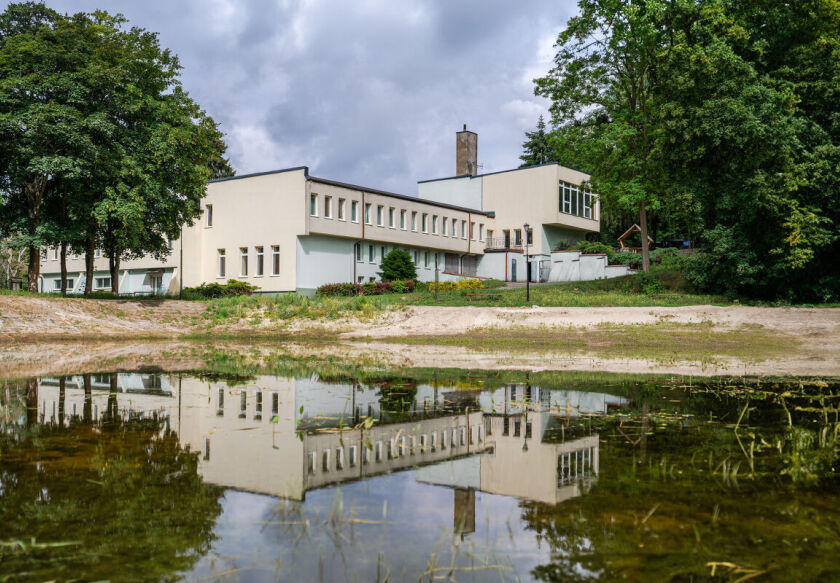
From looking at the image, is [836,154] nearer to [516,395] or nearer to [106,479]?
[516,395]

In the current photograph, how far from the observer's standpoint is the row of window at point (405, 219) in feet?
159

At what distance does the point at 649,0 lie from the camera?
1239 inches

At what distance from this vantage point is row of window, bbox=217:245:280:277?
48281 mm

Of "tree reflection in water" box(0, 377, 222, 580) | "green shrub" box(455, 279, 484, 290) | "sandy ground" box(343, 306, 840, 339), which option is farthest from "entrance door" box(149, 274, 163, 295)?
"tree reflection in water" box(0, 377, 222, 580)

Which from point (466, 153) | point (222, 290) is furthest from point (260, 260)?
point (466, 153)

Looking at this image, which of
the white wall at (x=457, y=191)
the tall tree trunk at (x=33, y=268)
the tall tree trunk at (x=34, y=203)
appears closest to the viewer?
the tall tree trunk at (x=34, y=203)

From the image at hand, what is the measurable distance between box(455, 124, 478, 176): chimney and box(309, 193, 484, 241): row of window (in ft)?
23.7

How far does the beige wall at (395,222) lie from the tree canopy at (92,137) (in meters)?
11.1

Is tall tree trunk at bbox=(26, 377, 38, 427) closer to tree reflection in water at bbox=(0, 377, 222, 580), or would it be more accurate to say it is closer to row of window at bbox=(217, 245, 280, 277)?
tree reflection in water at bbox=(0, 377, 222, 580)

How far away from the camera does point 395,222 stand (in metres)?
54.1

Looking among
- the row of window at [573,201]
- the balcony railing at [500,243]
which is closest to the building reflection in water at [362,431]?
the balcony railing at [500,243]

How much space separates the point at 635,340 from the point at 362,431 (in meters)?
18.1

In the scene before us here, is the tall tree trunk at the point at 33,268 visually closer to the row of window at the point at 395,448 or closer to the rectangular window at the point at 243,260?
the rectangular window at the point at 243,260

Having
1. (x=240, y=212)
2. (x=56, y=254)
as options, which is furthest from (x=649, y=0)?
(x=56, y=254)
